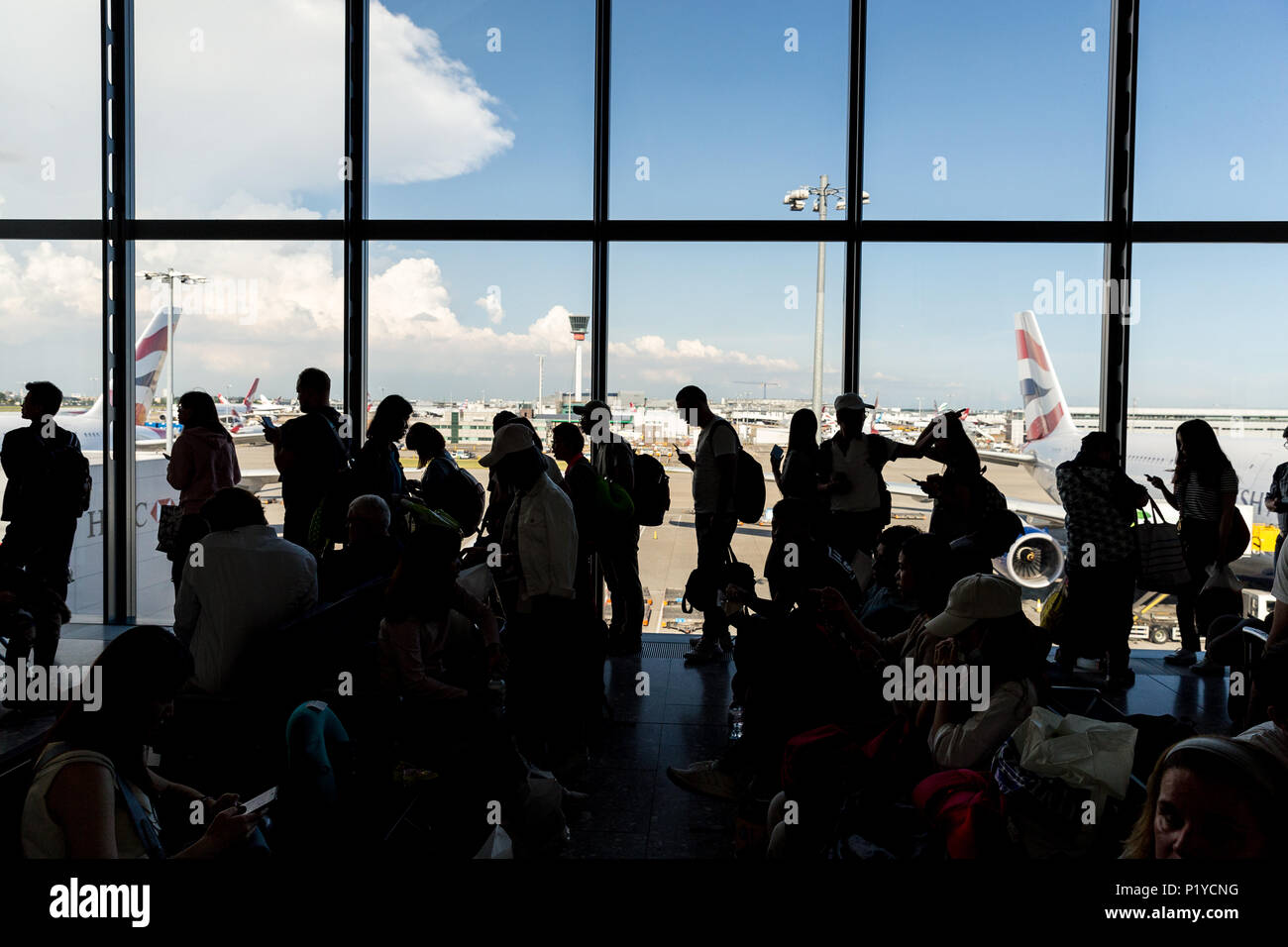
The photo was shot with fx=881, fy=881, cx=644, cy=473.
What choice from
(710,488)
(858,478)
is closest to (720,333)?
(710,488)

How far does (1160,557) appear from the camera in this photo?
16.1 feet

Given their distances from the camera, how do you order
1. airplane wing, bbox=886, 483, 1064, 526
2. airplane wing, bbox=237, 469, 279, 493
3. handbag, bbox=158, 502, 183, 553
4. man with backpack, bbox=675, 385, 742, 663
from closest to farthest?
handbag, bbox=158, 502, 183, 553 → man with backpack, bbox=675, 385, 742, 663 → airplane wing, bbox=237, 469, 279, 493 → airplane wing, bbox=886, 483, 1064, 526

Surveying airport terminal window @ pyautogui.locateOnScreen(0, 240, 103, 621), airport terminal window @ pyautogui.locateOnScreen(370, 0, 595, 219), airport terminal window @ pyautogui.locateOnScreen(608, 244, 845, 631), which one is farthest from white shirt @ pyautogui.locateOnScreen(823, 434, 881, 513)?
airport terminal window @ pyautogui.locateOnScreen(0, 240, 103, 621)

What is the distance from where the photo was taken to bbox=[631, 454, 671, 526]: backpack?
5371 mm

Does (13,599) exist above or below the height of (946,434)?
below

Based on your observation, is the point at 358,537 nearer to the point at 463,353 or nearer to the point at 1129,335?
the point at 463,353

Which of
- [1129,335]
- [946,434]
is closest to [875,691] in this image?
[946,434]

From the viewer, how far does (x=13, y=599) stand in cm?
356

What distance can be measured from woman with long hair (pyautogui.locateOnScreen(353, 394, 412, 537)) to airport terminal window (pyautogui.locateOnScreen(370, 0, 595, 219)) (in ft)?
5.33

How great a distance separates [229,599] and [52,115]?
4.97 m

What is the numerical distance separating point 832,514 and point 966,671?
2889 mm

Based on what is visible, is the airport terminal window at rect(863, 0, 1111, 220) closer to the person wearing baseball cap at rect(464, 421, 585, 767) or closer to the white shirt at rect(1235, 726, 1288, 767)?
the person wearing baseball cap at rect(464, 421, 585, 767)

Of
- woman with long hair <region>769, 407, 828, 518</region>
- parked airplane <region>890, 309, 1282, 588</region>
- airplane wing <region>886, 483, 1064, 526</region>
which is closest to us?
woman with long hair <region>769, 407, 828, 518</region>
